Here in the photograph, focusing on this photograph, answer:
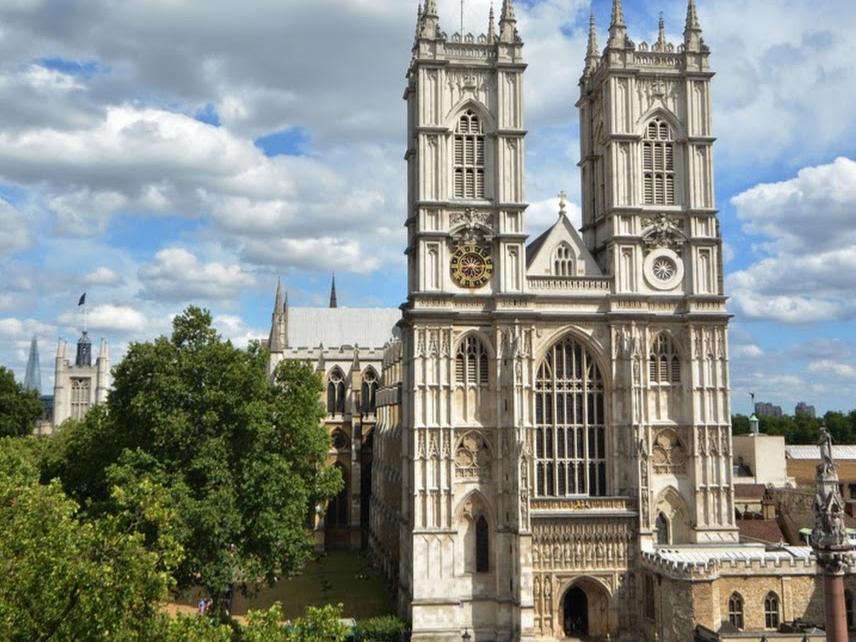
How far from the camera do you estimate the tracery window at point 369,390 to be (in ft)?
262

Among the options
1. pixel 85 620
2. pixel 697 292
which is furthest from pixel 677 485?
pixel 85 620

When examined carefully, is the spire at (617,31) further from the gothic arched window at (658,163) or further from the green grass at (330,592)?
the green grass at (330,592)

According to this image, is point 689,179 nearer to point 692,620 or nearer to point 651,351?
point 651,351

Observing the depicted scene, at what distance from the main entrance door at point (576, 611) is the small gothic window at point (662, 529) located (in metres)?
5.02

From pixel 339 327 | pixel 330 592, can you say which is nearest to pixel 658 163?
pixel 330 592

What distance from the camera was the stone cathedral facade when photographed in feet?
144

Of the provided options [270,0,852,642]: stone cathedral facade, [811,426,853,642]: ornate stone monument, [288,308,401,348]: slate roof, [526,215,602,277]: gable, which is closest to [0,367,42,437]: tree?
[288,308,401,348]: slate roof

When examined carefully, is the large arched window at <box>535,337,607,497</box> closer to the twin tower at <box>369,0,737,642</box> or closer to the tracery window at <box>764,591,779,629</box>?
the twin tower at <box>369,0,737,642</box>

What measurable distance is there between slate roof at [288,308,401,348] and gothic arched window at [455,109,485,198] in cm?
3715

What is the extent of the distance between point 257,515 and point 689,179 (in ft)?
95.6

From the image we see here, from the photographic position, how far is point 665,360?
47312mm

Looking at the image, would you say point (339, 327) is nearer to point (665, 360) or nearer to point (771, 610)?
point (665, 360)

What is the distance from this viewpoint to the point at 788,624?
39625mm

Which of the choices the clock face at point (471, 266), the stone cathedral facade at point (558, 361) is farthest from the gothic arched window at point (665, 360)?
the clock face at point (471, 266)
